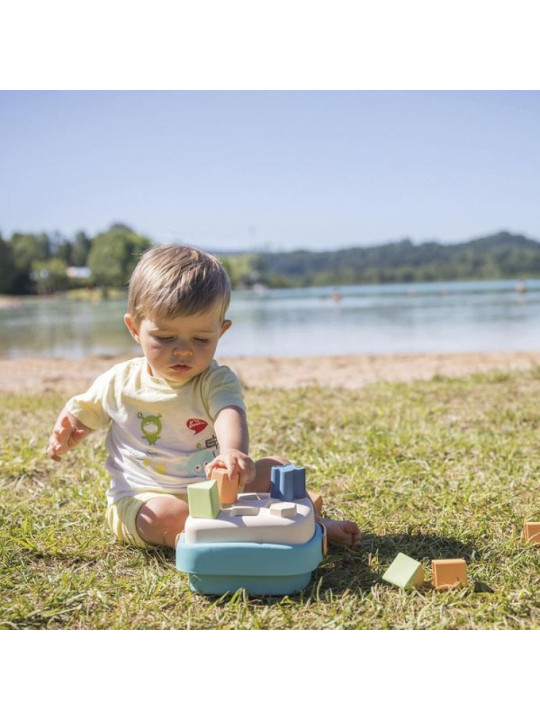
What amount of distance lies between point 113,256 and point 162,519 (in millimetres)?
53097

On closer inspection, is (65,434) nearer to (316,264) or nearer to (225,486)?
(225,486)

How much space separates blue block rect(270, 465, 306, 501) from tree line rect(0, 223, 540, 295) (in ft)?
138

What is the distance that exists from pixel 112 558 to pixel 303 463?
45.7 inches

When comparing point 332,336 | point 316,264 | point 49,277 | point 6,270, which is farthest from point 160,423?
point 316,264

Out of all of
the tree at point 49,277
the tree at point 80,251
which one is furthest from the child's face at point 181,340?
the tree at point 80,251

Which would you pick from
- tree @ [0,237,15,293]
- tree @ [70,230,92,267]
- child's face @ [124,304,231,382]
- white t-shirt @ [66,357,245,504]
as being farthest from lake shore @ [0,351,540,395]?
tree @ [70,230,92,267]

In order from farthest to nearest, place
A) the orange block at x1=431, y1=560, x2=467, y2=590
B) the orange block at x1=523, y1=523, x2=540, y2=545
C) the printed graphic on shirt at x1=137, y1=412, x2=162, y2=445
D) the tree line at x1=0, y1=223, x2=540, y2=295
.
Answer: the tree line at x1=0, y1=223, x2=540, y2=295 < the printed graphic on shirt at x1=137, y1=412, x2=162, y2=445 < the orange block at x1=523, y1=523, x2=540, y2=545 < the orange block at x1=431, y1=560, x2=467, y2=590

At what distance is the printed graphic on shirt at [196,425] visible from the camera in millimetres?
2307

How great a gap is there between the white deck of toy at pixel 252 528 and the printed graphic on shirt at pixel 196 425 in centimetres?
49

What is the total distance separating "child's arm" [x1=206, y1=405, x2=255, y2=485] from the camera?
1.92 meters

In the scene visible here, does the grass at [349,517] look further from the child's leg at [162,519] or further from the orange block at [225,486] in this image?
the orange block at [225,486]

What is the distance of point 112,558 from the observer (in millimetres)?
2205

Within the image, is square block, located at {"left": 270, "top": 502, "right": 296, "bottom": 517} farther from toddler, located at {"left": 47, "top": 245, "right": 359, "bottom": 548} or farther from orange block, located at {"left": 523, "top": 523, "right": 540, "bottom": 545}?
orange block, located at {"left": 523, "top": 523, "right": 540, "bottom": 545}
